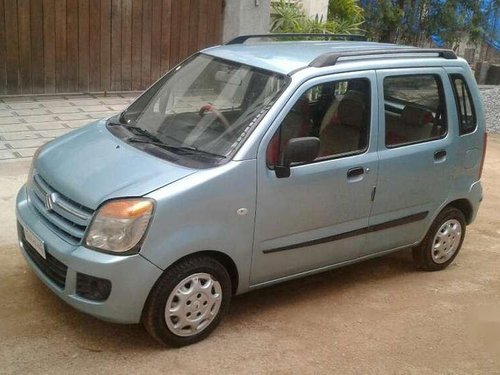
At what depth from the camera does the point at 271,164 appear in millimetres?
4195

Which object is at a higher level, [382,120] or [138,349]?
[382,120]

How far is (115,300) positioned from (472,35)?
1345 centimetres

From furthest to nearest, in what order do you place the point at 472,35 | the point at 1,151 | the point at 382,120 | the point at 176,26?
the point at 472,35, the point at 176,26, the point at 1,151, the point at 382,120

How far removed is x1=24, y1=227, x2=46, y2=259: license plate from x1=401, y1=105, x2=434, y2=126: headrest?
2691 mm

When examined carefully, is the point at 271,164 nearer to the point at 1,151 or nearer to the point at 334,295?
the point at 334,295

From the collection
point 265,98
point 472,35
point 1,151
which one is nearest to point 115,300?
point 265,98

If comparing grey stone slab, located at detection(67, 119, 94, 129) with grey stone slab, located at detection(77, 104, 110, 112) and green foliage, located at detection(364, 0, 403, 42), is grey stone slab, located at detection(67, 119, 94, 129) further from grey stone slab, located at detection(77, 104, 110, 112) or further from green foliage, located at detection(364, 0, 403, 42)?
green foliage, located at detection(364, 0, 403, 42)

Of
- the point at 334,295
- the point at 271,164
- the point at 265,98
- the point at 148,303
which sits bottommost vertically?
the point at 334,295

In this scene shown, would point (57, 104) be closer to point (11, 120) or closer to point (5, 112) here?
point (5, 112)

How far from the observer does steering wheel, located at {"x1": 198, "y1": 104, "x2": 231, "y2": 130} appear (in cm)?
436

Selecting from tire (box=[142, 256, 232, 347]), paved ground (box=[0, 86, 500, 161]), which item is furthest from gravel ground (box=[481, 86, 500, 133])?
tire (box=[142, 256, 232, 347])

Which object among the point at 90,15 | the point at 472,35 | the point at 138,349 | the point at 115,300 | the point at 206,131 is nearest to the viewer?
the point at 115,300

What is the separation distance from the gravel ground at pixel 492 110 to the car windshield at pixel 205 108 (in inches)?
316

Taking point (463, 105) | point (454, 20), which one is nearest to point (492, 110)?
point (454, 20)
